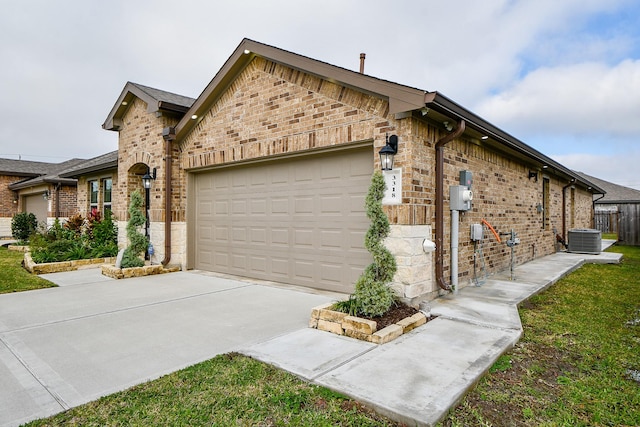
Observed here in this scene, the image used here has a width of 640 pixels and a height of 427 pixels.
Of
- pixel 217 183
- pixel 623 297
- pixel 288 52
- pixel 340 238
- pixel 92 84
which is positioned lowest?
pixel 623 297

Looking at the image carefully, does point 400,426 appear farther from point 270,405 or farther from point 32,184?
point 32,184

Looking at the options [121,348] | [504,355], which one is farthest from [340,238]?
[121,348]

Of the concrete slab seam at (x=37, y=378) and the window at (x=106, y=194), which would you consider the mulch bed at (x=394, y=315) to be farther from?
the window at (x=106, y=194)

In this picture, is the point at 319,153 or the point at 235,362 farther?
the point at 319,153

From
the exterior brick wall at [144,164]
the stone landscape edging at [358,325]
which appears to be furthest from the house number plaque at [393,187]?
the exterior brick wall at [144,164]

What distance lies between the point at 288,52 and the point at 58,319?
5408mm

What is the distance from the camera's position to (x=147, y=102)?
354 inches

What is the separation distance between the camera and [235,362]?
3416 mm

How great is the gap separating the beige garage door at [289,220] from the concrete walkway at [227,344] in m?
0.72

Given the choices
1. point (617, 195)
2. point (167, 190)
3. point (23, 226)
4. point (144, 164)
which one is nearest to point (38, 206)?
point (23, 226)

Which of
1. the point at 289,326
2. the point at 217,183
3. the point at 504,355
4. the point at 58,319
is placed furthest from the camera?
the point at 217,183

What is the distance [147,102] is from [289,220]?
4958mm

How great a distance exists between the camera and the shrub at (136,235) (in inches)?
341

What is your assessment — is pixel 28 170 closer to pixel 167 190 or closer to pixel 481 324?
pixel 167 190
